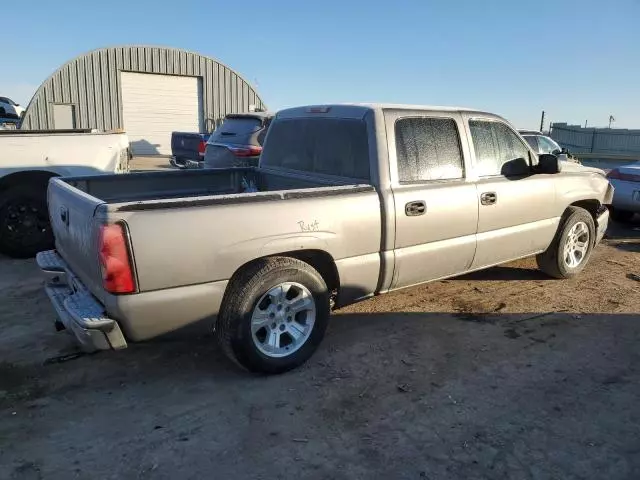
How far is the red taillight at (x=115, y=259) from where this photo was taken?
9.62ft

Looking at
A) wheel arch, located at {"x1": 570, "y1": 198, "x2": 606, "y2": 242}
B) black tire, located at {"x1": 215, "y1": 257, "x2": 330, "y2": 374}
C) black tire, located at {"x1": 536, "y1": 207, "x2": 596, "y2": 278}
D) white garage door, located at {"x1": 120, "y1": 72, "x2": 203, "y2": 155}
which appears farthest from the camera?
white garage door, located at {"x1": 120, "y1": 72, "x2": 203, "y2": 155}

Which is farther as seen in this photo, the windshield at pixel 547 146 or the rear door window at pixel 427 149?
the windshield at pixel 547 146

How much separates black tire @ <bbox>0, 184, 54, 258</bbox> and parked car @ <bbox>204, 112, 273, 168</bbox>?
10.9 ft

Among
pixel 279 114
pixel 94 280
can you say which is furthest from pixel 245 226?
pixel 279 114

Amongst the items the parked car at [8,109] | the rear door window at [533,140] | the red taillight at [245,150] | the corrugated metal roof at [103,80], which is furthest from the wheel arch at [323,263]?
the parked car at [8,109]

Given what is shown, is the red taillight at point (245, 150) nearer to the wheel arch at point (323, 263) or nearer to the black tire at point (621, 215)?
the wheel arch at point (323, 263)

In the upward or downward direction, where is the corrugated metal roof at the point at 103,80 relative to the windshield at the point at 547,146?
upward

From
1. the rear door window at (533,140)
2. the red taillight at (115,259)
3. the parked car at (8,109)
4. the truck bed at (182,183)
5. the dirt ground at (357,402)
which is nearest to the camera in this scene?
the dirt ground at (357,402)

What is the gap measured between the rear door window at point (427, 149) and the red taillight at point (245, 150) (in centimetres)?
554

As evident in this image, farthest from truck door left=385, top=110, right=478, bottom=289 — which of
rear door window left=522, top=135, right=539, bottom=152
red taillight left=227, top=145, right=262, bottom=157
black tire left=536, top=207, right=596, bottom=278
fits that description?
rear door window left=522, top=135, right=539, bottom=152

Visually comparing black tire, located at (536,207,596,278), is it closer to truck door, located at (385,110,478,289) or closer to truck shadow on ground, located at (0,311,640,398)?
truck shadow on ground, located at (0,311,640,398)

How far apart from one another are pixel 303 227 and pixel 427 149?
1.48m

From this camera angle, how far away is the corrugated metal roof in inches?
976

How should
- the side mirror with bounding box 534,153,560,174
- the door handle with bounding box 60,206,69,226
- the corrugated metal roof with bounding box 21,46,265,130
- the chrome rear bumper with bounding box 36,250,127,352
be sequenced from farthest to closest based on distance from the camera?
the corrugated metal roof with bounding box 21,46,265,130, the side mirror with bounding box 534,153,560,174, the door handle with bounding box 60,206,69,226, the chrome rear bumper with bounding box 36,250,127,352
